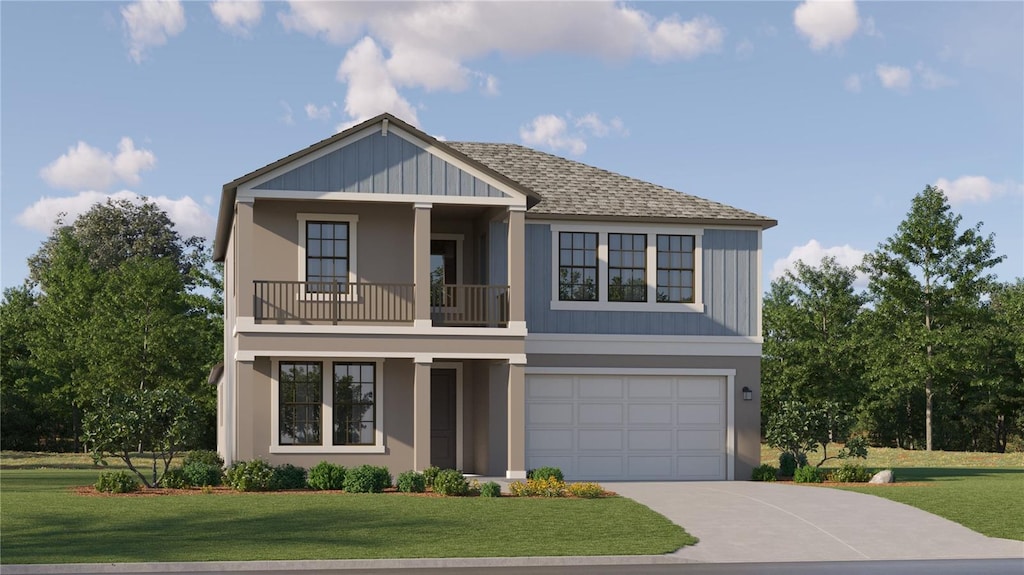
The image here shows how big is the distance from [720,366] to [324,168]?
10908mm

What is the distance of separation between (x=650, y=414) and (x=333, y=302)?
842 centimetres

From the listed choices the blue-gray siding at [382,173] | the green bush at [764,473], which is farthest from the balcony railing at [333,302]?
the green bush at [764,473]

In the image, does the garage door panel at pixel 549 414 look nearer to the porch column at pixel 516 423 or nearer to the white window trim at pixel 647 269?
the porch column at pixel 516 423

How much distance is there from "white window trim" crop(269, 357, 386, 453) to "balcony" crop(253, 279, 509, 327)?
3.08ft

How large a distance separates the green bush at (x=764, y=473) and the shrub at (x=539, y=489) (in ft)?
23.9

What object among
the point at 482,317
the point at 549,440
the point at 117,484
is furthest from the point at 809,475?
the point at 117,484

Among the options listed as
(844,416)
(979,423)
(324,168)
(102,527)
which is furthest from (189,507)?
(979,423)

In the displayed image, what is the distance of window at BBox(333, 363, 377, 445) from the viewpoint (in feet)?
87.9

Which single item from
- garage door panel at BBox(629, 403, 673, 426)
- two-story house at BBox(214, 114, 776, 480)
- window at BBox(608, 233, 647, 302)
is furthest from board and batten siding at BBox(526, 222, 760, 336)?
garage door panel at BBox(629, 403, 673, 426)

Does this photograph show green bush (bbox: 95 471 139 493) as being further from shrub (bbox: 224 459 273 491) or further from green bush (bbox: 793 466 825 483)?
green bush (bbox: 793 466 825 483)

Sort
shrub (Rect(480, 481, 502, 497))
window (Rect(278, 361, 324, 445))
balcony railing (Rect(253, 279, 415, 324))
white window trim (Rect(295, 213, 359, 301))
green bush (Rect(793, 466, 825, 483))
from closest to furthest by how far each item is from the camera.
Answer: shrub (Rect(480, 481, 502, 497))
balcony railing (Rect(253, 279, 415, 324))
window (Rect(278, 361, 324, 445))
white window trim (Rect(295, 213, 359, 301))
green bush (Rect(793, 466, 825, 483))

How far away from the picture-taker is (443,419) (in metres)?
29.0

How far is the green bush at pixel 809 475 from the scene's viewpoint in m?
27.5

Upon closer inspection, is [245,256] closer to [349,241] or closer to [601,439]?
[349,241]
